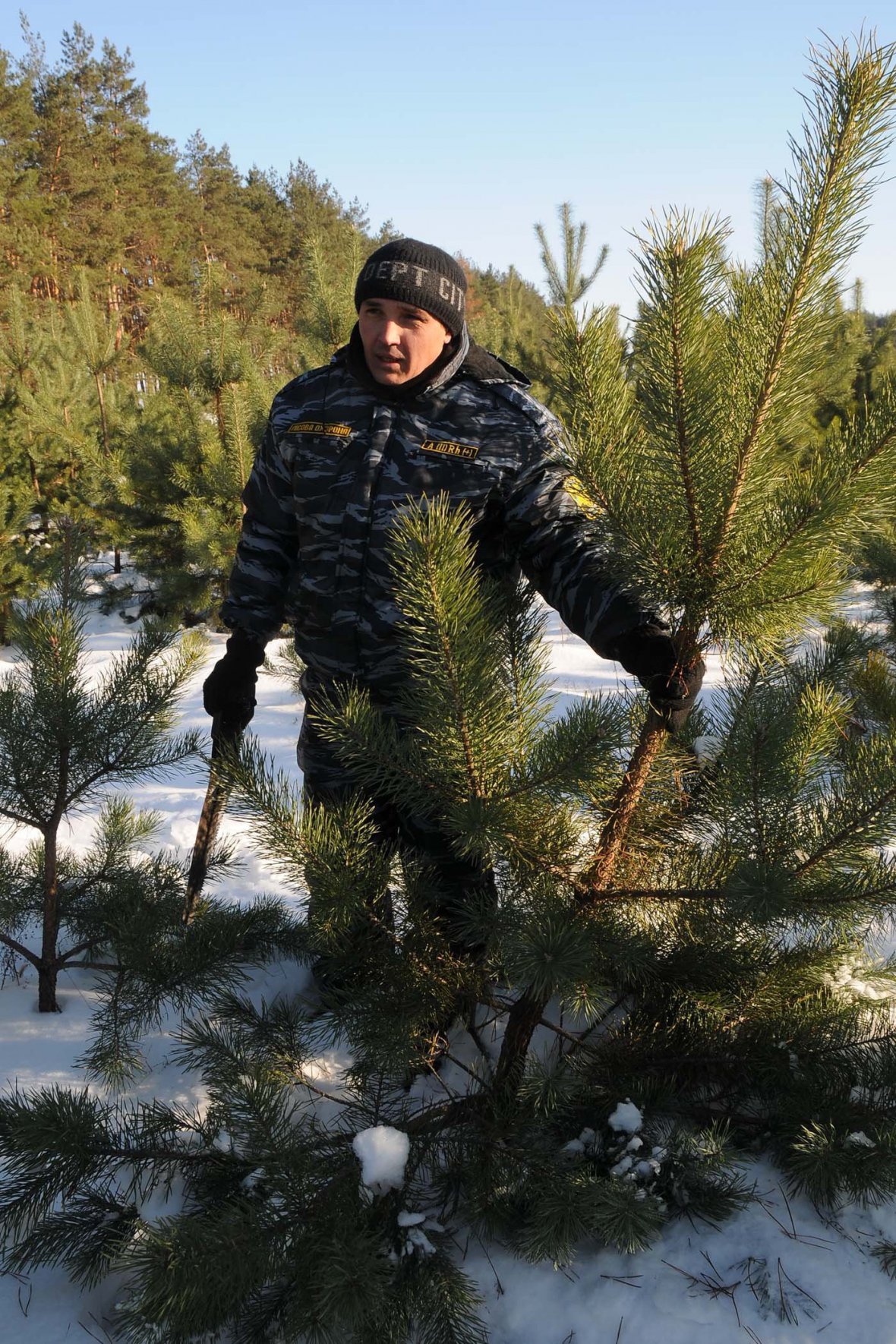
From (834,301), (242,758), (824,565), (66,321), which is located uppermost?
(66,321)

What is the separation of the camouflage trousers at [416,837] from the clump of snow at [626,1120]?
42 centimetres

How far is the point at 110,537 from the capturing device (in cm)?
819

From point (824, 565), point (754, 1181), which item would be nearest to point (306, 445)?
point (824, 565)

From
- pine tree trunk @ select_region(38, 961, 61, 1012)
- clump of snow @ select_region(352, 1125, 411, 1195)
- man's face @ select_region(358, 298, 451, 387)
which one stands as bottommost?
pine tree trunk @ select_region(38, 961, 61, 1012)

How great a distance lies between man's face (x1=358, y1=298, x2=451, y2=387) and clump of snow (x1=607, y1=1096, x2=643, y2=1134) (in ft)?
5.29

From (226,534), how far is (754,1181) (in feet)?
20.8

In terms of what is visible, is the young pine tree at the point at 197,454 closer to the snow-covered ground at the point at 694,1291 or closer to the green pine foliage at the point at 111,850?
the green pine foliage at the point at 111,850

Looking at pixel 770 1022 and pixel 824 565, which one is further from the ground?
pixel 824 565

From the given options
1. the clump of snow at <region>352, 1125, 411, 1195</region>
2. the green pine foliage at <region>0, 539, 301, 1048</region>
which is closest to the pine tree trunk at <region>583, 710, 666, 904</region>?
the clump of snow at <region>352, 1125, 411, 1195</region>

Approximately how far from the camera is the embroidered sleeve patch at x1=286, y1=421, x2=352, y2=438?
2.01 m

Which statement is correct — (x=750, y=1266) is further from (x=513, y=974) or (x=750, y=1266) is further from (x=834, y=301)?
(x=834, y=301)

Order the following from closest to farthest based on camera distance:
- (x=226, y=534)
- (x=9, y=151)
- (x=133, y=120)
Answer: (x=226, y=534) → (x=9, y=151) → (x=133, y=120)

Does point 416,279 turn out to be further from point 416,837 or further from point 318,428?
point 416,837

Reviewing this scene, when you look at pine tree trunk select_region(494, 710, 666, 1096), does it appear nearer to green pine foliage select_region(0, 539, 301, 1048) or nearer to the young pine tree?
green pine foliage select_region(0, 539, 301, 1048)
